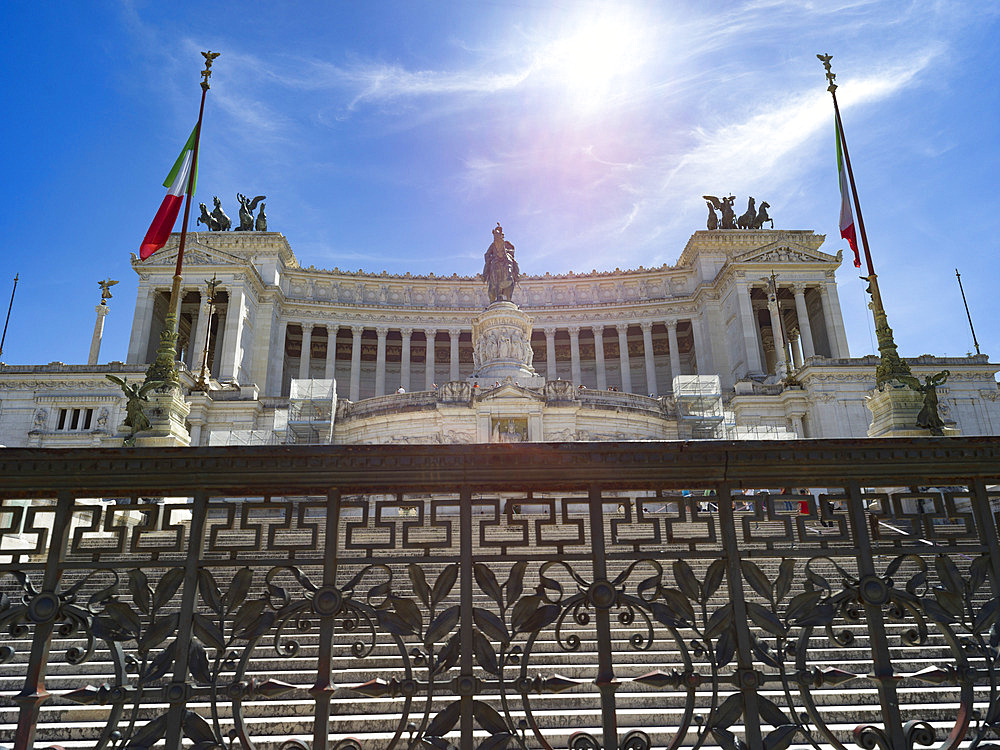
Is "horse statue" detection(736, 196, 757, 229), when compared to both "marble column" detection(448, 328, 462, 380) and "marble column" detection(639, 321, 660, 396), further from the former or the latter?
"marble column" detection(448, 328, 462, 380)

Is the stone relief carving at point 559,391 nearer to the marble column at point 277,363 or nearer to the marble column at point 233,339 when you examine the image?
the marble column at point 233,339

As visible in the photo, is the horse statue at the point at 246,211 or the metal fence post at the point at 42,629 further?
the horse statue at the point at 246,211

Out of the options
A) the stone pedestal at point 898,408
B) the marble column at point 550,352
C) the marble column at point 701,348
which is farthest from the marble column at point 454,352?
the stone pedestal at point 898,408

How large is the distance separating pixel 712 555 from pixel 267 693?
2.99 m

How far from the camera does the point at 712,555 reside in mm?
4320

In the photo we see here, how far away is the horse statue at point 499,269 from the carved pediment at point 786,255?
93.3 ft

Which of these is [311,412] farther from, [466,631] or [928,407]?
[466,631]

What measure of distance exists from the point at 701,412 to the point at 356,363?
114 feet

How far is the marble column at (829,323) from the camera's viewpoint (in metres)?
57.2

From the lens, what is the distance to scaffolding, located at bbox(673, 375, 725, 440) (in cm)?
3534

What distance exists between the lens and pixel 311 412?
39.8 metres


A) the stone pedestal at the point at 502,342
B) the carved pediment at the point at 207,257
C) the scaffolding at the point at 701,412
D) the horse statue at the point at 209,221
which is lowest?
the scaffolding at the point at 701,412

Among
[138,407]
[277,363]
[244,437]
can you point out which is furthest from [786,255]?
[138,407]

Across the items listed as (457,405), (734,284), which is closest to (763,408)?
(734,284)
